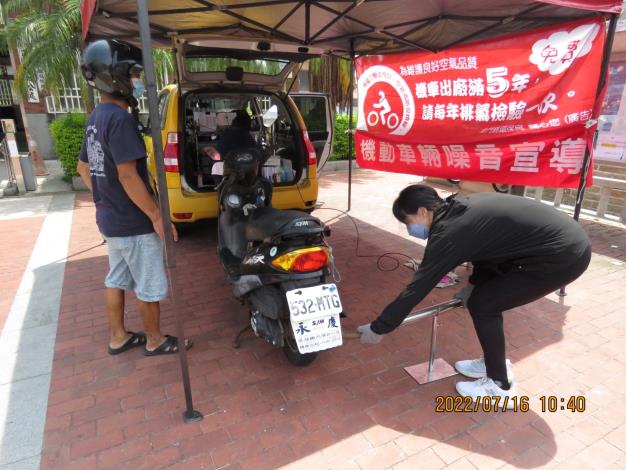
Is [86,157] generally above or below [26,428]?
above

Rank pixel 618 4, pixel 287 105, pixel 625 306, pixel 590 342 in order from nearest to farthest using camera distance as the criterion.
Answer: pixel 618 4 → pixel 590 342 → pixel 625 306 → pixel 287 105

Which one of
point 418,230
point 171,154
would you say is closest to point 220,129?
point 171,154

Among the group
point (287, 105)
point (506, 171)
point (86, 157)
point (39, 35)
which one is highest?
point (39, 35)

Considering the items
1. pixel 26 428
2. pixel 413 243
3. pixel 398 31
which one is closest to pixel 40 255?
pixel 26 428

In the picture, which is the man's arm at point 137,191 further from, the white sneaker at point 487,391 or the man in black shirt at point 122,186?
the white sneaker at point 487,391

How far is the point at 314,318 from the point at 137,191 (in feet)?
4.19

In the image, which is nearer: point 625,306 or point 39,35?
point 625,306

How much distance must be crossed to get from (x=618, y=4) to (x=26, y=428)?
4675 millimetres

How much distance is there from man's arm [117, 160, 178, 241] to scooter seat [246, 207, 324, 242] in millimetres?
581

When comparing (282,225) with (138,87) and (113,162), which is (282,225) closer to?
(113,162)

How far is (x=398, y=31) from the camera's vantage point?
4.71m

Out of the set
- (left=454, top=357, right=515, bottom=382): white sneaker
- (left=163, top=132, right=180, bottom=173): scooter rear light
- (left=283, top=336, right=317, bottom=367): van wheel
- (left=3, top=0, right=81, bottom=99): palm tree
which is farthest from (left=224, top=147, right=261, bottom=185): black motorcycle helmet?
(left=3, top=0, right=81, bottom=99): palm tree

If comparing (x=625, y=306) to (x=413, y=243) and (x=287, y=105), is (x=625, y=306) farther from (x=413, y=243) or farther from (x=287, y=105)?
(x=287, y=105)

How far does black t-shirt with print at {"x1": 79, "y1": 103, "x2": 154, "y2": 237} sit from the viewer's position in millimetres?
2326
